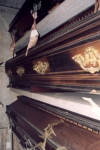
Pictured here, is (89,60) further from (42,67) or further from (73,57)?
(42,67)

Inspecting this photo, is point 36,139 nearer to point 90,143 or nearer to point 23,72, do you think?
point 90,143

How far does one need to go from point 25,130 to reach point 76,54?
41.9 inches

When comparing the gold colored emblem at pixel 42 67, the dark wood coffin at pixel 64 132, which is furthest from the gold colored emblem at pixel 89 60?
the gold colored emblem at pixel 42 67

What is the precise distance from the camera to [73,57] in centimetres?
94

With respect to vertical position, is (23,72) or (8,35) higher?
(8,35)

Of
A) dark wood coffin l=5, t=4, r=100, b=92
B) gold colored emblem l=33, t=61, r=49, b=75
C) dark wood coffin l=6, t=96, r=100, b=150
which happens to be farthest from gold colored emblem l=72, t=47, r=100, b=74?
gold colored emblem l=33, t=61, r=49, b=75

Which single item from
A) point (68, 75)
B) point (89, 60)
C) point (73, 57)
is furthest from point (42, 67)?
point (89, 60)

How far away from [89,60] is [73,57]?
0.41 ft

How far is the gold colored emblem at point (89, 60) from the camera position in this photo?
0.80 meters

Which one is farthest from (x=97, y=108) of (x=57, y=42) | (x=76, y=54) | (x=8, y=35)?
(x=8, y=35)

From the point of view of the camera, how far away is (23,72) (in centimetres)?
188

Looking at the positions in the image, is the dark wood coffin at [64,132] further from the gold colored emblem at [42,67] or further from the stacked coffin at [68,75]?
the gold colored emblem at [42,67]

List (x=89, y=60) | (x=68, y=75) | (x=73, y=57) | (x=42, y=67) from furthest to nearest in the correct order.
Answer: (x=42, y=67), (x=68, y=75), (x=73, y=57), (x=89, y=60)

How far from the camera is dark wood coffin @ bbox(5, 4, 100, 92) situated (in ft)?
2.63
